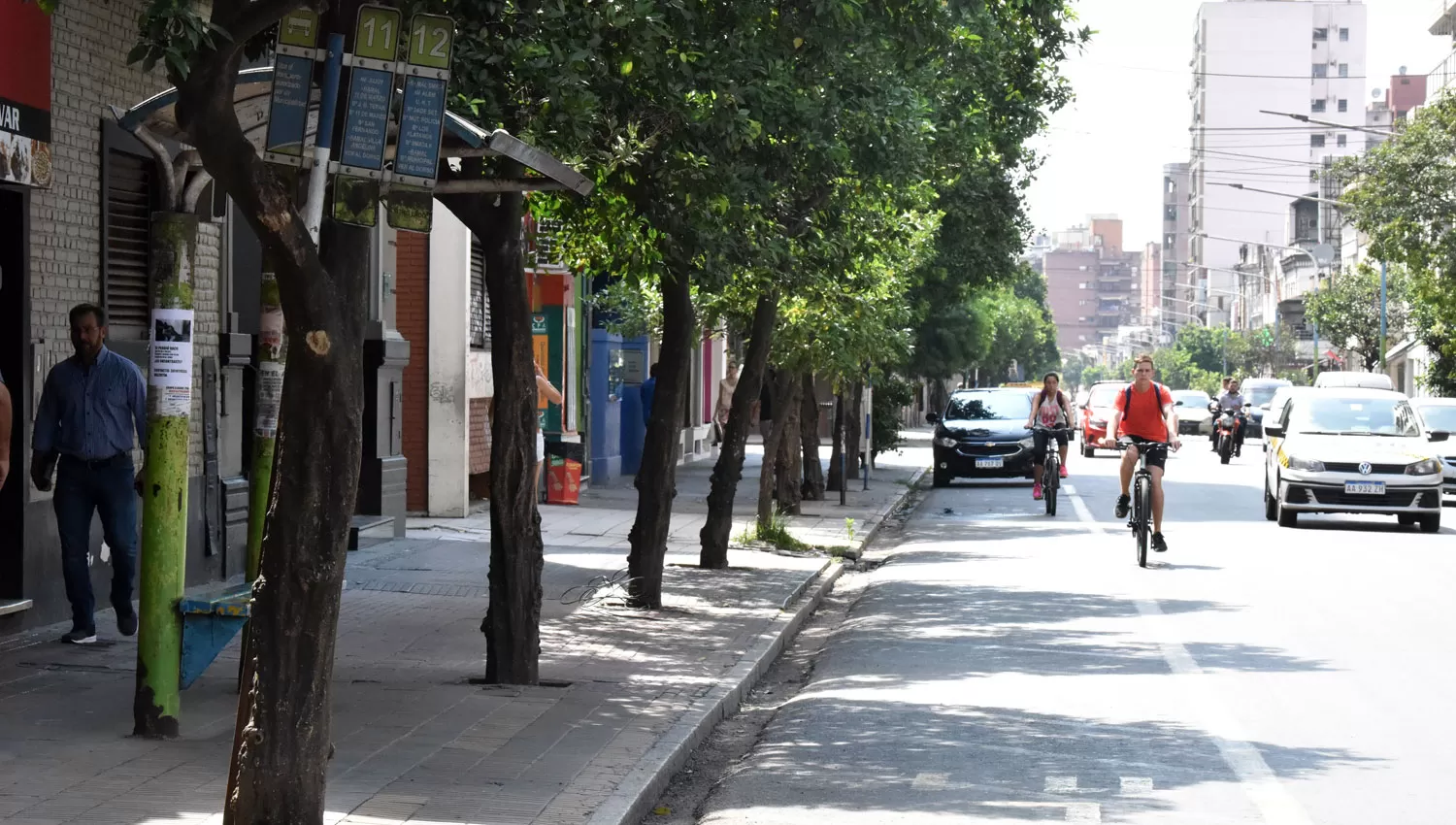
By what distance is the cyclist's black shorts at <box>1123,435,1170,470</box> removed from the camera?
17953 millimetres

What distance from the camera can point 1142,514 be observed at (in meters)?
17.5

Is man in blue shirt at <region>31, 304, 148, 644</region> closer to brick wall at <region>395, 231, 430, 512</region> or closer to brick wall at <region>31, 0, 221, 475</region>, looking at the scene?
brick wall at <region>31, 0, 221, 475</region>

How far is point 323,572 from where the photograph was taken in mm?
6141

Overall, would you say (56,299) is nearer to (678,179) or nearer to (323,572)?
(678,179)

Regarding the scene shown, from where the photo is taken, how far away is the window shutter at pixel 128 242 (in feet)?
43.5

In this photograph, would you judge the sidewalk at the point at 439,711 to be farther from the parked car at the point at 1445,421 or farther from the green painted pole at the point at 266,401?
the parked car at the point at 1445,421

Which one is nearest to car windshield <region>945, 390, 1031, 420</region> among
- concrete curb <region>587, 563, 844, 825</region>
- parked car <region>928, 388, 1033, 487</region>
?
parked car <region>928, 388, 1033, 487</region>

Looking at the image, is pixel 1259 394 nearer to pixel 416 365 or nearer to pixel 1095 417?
pixel 1095 417

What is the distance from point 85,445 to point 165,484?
3009 mm

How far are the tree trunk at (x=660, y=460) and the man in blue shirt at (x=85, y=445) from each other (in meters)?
4.06

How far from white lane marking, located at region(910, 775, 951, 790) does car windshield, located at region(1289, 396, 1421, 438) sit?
16.4 metres

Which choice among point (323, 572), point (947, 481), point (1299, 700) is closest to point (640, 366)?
point (947, 481)

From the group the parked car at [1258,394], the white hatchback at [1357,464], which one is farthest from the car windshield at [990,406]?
the parked car at [1258,394]

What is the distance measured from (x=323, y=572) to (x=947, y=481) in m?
28.7
